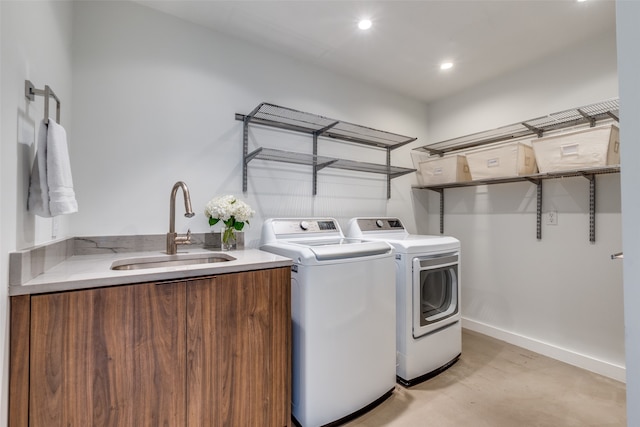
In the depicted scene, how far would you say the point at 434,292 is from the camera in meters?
2.24

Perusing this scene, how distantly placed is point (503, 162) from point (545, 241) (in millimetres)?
764

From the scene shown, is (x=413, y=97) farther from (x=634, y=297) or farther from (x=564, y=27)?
(x=634, y=297)

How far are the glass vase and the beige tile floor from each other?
1259mm

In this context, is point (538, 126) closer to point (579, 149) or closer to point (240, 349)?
point (579, 149)

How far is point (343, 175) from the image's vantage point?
108 inches

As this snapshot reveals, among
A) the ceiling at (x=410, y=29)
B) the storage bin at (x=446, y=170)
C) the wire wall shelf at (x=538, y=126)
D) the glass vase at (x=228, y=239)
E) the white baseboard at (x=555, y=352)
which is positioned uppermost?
the ceiling at (x=410, y=29)

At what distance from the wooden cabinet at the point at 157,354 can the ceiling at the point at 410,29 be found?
1675 mm

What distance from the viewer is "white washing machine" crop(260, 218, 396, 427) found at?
5.08ft

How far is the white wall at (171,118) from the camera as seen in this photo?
1.71 meters

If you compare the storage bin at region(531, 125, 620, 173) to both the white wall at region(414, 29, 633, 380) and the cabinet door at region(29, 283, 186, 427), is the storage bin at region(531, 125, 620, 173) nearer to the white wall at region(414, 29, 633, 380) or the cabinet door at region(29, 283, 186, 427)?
the white wall at region(414, 29, 633, 380)

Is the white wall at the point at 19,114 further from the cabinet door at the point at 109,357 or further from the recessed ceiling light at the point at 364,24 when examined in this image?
the recessed ceiling light at the point at 364,24

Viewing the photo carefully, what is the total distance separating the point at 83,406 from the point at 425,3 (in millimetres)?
2624

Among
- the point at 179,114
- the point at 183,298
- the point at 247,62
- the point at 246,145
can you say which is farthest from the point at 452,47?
the point at 183,298

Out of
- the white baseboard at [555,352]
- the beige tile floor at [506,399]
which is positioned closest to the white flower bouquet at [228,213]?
the beige tile floor at [506,399]
